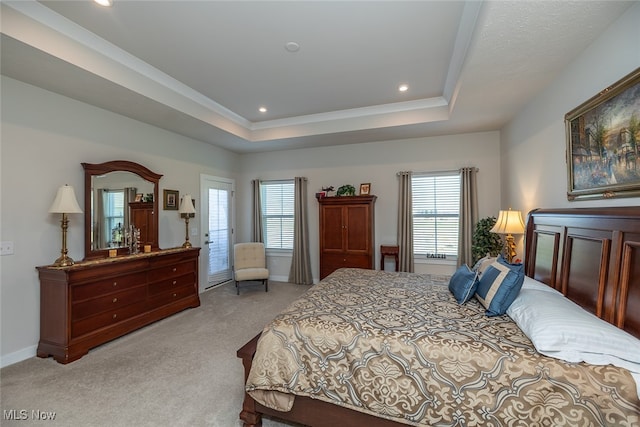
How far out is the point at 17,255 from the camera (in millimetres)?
2652

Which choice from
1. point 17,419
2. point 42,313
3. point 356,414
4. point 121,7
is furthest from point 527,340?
point 42,313

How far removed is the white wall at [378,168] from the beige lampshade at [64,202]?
3235 mm

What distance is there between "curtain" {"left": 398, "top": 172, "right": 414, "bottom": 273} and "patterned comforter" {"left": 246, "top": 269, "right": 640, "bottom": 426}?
266 centimetres

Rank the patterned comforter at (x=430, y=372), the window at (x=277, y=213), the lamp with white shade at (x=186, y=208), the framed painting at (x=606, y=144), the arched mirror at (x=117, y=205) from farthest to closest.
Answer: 1. the window at (x=277, y=213)
2. the lamp with white shade at (x=186, y=208)
3. the arched mirror at (x=117, y=205)
4. the framed painting at (x=606, y=144)
5. the patterned comforter at (x=430, y=372)

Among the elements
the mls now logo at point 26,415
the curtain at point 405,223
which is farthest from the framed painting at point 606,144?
the mls now logo at point 26,415

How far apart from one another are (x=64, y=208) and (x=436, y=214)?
16.6ft

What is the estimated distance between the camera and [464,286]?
87.3 inches

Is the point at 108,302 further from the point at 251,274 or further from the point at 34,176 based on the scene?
the point at 251,274

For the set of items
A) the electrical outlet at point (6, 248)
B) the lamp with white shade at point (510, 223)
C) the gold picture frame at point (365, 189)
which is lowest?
the electrical outlet at point (6, 248)

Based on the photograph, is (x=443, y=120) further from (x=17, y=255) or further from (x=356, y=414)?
(x=17, y=255)

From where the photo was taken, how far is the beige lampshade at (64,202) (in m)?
2.70

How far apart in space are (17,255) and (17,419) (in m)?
1.55

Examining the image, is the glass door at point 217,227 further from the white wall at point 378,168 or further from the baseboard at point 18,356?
the baseboard at point 18,356

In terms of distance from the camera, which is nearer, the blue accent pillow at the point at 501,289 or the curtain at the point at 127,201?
the blue accent pillow at the point at 501,289
